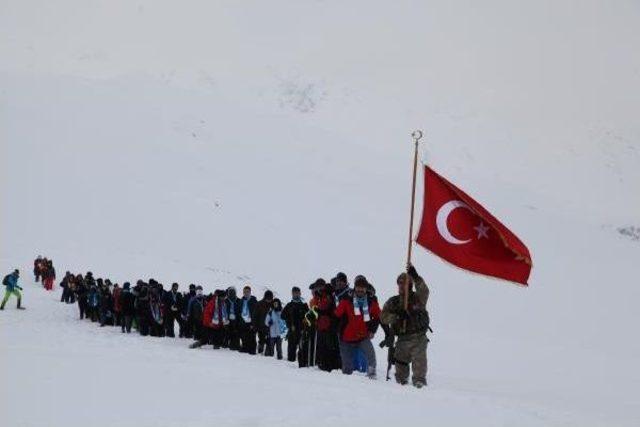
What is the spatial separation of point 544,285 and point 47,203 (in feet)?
72.9

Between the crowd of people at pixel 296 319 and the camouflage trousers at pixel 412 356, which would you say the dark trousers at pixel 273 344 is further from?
the camouflage trousers at pixel 412 356

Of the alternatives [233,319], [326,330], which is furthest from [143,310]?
[326,330]

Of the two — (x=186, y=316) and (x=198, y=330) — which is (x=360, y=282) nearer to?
(x=198, y=330)

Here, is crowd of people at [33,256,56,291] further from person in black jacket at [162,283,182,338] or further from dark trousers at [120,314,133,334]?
person in black jacket at [162,283,182,338]

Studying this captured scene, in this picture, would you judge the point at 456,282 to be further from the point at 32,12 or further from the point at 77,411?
the point at 32,12

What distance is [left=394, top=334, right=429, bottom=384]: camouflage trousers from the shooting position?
32.7ft

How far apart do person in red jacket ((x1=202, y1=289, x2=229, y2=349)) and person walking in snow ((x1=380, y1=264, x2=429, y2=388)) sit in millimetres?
4794

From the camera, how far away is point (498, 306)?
97.1ft

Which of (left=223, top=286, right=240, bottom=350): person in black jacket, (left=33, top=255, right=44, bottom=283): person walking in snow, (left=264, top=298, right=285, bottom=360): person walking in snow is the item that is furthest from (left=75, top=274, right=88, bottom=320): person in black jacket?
(left=264, top=298, right=285, bottom=360): person walking in snow

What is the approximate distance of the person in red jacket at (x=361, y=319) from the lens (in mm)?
10797

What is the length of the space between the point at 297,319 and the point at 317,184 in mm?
32206

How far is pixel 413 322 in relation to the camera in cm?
998

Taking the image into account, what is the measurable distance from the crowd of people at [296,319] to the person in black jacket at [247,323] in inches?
0.7

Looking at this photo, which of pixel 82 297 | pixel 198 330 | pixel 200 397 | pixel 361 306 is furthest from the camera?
pixel 82 297
